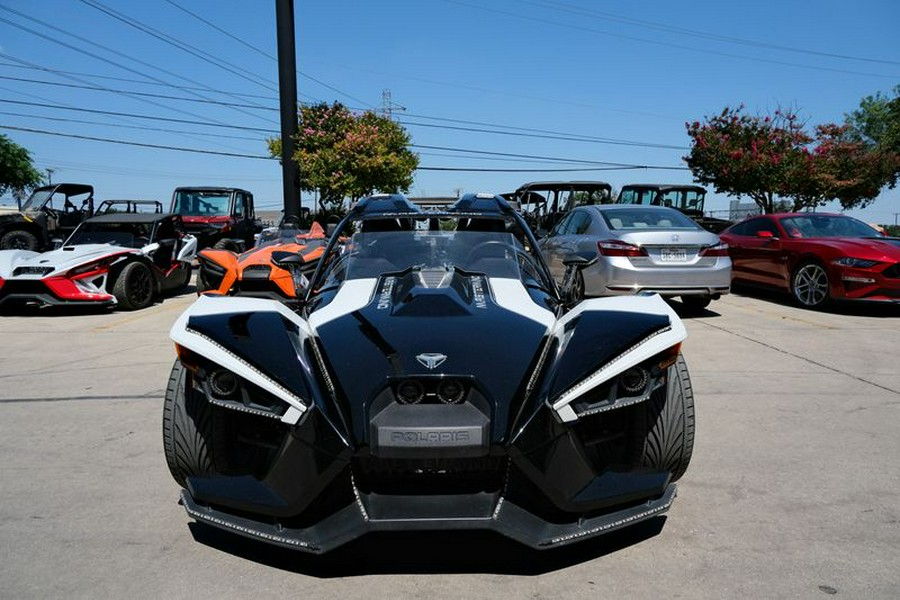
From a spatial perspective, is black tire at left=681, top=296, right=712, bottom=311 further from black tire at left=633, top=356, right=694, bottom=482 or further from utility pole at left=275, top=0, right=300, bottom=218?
utility pole at left=275, top=0, right=300, bottom=218

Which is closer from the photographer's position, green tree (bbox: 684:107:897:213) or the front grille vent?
the front grille vent

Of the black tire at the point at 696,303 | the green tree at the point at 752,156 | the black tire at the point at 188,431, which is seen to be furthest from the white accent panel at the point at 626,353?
the green tree at the point at 752,156

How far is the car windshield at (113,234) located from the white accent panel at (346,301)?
8237 millimetres

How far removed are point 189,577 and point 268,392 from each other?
75 cm

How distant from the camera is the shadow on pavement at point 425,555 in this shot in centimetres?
245

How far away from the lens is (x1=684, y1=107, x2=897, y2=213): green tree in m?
24.7

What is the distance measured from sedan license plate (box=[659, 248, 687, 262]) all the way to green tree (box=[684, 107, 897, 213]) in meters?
19.0

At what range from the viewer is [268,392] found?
230 centimetres

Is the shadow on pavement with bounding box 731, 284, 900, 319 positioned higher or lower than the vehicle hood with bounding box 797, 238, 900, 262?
lower

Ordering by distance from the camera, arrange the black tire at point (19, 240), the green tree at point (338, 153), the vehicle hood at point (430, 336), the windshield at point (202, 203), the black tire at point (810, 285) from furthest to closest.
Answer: the green tree at point (338, 153) → the windshield at point (202, 203) → the black tire at point (19, 240) → the black tire at point (810, 285) → the vehicle hood at point (430, 336)

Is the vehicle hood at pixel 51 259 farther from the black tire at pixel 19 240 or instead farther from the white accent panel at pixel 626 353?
the white accent panel at pixel 626 353

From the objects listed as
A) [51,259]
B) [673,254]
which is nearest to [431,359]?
[673,254]

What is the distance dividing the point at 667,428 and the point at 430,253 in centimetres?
160

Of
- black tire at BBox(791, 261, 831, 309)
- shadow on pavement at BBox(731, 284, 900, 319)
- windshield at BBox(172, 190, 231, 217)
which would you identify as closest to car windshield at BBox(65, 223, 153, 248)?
windshield at BBox(172, 190, 231, 217)
